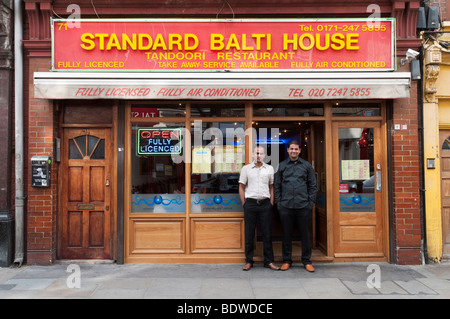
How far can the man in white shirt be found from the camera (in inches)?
240

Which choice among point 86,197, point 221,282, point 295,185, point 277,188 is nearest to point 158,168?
point 86,197

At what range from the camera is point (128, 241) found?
650 centimetres

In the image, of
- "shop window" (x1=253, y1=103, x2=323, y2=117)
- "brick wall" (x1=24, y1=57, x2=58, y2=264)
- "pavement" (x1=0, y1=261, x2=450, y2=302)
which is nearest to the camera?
"pavement" (x1=0, y1=261, x2=450, y2=302)

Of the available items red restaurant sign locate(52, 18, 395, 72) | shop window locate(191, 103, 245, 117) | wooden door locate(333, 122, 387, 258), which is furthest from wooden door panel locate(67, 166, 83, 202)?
wooden door locate(333, 122, 387, 258)

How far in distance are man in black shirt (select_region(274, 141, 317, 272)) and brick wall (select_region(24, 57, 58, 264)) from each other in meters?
3.90

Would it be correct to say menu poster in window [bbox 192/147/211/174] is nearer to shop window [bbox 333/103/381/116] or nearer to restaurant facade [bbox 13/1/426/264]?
restaurant facade [bbox 13/1/426/264]

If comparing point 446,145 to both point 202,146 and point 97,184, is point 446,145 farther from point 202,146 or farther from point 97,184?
point 97,184

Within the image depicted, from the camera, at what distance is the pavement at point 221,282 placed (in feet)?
16.3

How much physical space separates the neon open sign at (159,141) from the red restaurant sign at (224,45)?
42.9 inches

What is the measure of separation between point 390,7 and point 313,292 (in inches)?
195

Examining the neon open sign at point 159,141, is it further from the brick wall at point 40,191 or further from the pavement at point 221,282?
the pavement at point 221,282

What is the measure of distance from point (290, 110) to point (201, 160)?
1.85 m

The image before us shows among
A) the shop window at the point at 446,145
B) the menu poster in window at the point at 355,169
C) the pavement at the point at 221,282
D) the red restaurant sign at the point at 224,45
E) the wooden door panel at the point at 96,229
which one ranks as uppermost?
the red restaurant sign at the point at 224,45

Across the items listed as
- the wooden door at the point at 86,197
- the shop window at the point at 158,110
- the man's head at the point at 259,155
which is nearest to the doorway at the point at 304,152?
the man's head at the point at 259,155
